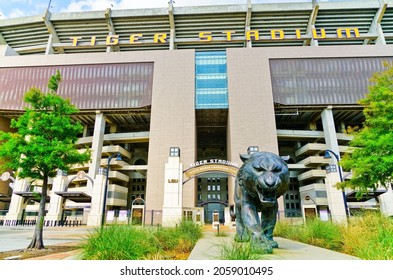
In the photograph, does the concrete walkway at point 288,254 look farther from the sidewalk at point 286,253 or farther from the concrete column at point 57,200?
the concrete column at point 57,200

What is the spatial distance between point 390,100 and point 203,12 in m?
38.0

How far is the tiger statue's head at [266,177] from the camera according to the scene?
169 inches

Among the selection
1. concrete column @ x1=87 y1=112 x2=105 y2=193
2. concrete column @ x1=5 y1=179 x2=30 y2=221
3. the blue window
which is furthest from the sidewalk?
concrete column @ x1=5 y1=179 x2=30 y2=221

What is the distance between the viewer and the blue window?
1492 inches

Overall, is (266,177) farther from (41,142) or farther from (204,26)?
(204,26)

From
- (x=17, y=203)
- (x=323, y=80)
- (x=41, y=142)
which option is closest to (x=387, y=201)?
(x=323, y=80)

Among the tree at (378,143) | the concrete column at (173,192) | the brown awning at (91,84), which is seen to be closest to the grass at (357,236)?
the tree at (378,143)

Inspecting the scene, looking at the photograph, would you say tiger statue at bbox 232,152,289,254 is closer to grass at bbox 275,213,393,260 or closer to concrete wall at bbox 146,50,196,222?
grass at bbox 275,213,393,260

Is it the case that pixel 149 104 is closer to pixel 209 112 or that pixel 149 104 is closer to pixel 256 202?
pixel 209 112

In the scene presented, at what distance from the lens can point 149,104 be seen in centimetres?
3812

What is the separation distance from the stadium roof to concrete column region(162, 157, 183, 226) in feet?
93.7

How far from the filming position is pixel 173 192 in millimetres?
22016

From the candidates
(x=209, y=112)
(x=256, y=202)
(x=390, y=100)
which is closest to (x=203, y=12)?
(x=209, y=112)
